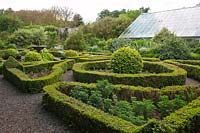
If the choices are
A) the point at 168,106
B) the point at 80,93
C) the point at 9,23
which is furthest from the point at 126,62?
the point at 9,23

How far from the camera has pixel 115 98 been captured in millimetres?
6980

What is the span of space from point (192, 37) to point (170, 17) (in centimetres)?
610

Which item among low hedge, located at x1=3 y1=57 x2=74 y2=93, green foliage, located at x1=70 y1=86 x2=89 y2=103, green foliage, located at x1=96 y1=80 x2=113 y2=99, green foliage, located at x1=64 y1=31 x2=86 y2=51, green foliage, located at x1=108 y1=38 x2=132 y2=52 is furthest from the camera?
green foliage, located at x1=64 y1=31 x2=86 y2=51

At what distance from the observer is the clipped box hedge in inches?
184

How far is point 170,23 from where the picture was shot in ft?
92.2

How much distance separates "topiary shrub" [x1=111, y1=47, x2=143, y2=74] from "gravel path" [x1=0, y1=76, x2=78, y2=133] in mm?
3273

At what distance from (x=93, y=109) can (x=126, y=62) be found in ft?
17.0

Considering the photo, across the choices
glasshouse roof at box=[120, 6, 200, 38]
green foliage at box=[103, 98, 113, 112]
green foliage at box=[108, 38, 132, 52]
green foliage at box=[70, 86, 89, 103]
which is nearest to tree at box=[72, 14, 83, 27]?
glasshouse roof at box=[120, 6, 200, 38]

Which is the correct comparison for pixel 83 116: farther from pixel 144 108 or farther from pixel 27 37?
pixel 27 37

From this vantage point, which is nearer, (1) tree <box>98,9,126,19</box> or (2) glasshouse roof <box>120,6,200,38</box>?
(2) glasshouse roof <box>120,6,200,38</box>

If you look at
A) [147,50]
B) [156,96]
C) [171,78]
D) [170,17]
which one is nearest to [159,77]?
[171,78]

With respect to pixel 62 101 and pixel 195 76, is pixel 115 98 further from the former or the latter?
pixel 195 76

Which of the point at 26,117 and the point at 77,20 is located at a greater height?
the point at 77,20

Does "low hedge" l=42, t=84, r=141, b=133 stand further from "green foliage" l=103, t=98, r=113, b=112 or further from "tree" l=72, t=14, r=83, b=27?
"tree" l=72, t=14, r=83, b=27
